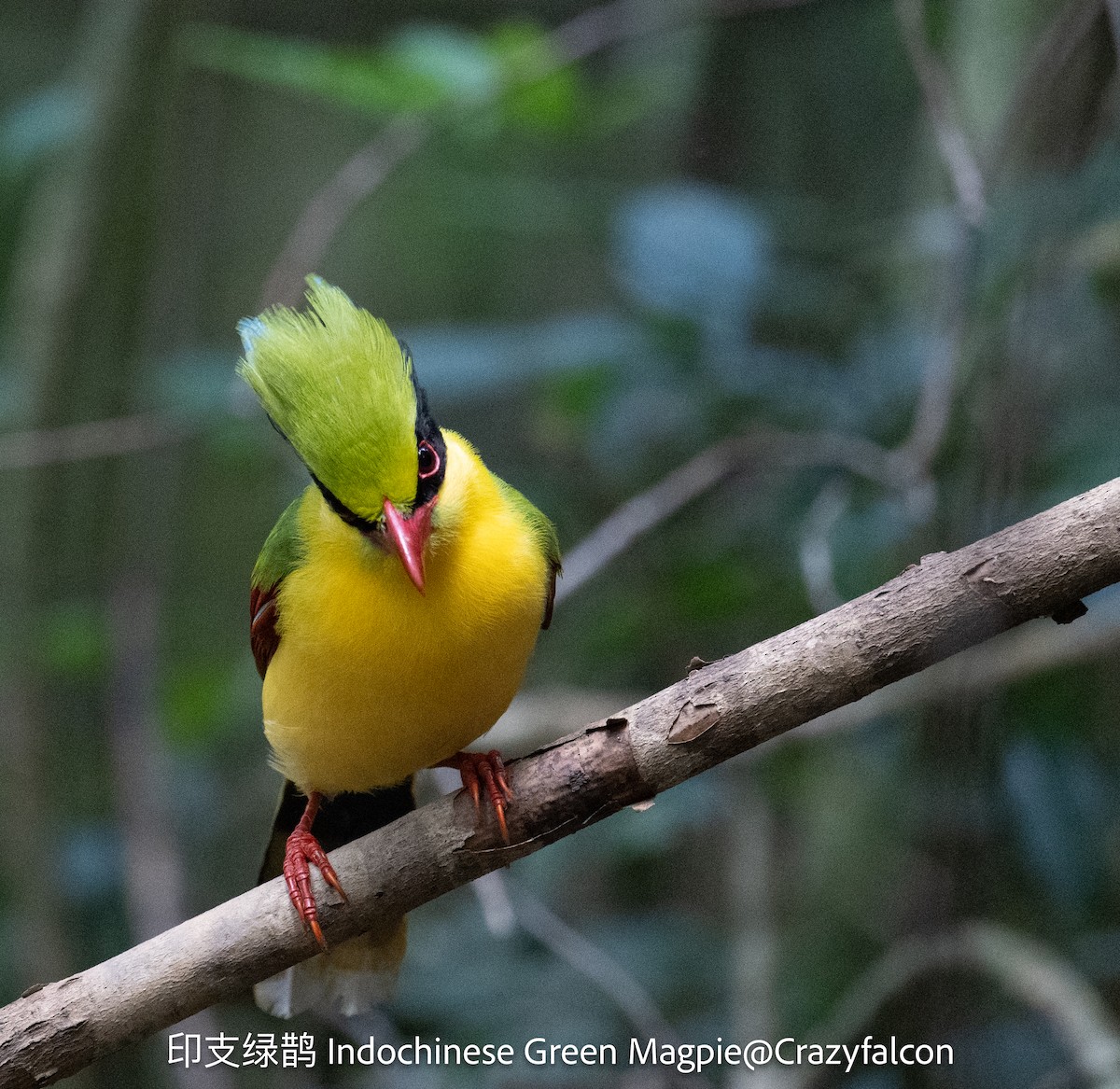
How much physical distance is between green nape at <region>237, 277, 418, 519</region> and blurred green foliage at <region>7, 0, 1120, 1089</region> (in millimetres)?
1032

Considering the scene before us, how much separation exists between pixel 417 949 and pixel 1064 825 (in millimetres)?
2398

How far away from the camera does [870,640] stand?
75.4 inches

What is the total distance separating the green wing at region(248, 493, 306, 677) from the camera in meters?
2.65

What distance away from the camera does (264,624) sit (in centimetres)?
273

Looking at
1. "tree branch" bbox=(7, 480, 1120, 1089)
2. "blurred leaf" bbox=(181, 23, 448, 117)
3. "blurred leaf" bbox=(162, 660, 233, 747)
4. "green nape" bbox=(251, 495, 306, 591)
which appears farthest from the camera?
"blurred leaf" bbox=(162, 660, 233, 747)

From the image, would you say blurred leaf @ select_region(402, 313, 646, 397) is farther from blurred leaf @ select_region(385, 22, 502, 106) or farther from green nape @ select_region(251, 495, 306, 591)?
green nape @ select_region(251, 495, 306, 591)

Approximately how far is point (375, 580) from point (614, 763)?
2.15 feet

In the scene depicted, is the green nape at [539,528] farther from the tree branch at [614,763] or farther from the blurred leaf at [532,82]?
the blurred leaf at [532,82]

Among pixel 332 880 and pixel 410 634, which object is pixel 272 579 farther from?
pixel 332 880

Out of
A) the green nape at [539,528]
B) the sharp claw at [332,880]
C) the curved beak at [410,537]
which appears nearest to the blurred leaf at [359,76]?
the green nape at [539,528]

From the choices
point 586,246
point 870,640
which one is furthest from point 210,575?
point 870,640

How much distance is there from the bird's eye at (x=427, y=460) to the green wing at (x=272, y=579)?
0.37m

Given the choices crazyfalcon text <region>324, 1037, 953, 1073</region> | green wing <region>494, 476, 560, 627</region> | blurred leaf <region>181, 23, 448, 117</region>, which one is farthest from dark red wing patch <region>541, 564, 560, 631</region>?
blurred leaf <region>181, 23, 448, 117</region>

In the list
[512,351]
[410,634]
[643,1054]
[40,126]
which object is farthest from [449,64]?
[643,1054]
